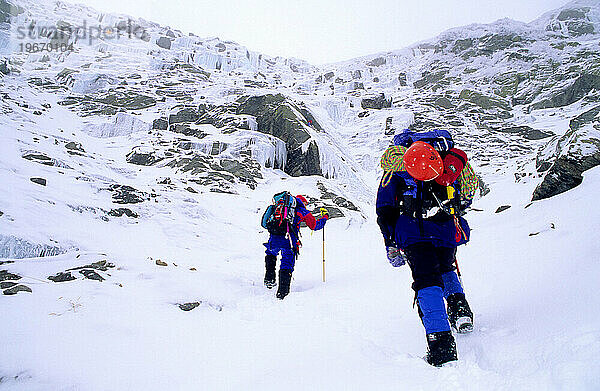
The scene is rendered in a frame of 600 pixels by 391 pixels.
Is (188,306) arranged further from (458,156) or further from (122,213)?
(122,213)

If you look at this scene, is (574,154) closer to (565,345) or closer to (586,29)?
(565,345)

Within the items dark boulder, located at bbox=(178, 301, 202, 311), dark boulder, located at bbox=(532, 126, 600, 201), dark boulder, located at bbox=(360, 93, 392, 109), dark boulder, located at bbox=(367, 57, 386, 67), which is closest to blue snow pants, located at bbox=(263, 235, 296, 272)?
dark boulder, located at bbox=(178, 301, 202, 311)

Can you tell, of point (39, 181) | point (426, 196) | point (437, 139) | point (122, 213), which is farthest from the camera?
point (122, 213)

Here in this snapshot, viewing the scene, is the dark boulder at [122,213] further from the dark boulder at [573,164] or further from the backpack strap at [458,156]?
the dark boulder at [573,164]

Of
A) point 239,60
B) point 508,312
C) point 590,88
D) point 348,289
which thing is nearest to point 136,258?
point 348,289

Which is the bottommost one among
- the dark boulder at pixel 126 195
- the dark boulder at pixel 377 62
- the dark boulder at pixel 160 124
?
the dark boulder at pixel 126 195

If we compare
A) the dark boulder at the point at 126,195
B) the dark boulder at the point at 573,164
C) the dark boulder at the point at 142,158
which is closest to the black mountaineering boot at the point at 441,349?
the dark boulder at the point at 573,164

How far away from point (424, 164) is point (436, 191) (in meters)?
0.31

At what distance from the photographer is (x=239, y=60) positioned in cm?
7212

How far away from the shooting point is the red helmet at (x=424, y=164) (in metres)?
2.10

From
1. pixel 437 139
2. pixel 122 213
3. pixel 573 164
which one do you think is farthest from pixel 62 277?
pixel 573 164

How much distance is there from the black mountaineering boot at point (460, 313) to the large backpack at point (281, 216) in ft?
10.5

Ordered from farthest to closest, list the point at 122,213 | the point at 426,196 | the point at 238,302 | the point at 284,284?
the point at 122,213 → the point at 284,284 → the point at 238,302 → the point at 426,196

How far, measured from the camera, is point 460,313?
2.36 meters
